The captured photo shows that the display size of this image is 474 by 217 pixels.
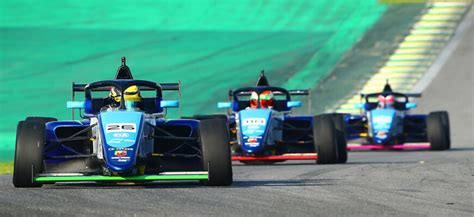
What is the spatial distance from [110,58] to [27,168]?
30480mm

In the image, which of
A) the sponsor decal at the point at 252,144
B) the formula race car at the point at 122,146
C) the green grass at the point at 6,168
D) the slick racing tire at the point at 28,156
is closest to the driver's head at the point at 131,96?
the formula race car at the point at 122,146

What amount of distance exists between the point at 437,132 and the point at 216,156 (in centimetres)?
1543

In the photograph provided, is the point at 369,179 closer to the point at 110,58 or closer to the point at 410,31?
the point at 110,58

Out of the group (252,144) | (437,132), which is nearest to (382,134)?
(437,132)

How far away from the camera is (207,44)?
4750 centimetres

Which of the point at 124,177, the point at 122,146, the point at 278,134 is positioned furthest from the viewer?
the point at 278,134

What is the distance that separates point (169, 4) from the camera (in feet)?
165

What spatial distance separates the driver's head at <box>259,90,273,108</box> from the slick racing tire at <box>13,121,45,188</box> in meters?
9.21

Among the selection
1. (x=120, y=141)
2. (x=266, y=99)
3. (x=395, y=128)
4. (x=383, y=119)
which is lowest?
(x=120, y=141)

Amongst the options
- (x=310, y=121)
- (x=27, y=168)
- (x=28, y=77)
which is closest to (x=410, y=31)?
(x=28, y=77)

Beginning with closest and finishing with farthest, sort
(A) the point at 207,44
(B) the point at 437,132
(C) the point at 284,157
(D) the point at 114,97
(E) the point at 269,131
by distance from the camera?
(D) the point at 114,97 → (C) the point at 284,157 → (E) the point at 269,131 → (B) the point at 437,132 → (A) the point at 207,44

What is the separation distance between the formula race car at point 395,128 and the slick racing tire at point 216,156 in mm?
15244

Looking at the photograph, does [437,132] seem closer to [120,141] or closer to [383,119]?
[383,119]

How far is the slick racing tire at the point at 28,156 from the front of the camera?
14633 millimetres
